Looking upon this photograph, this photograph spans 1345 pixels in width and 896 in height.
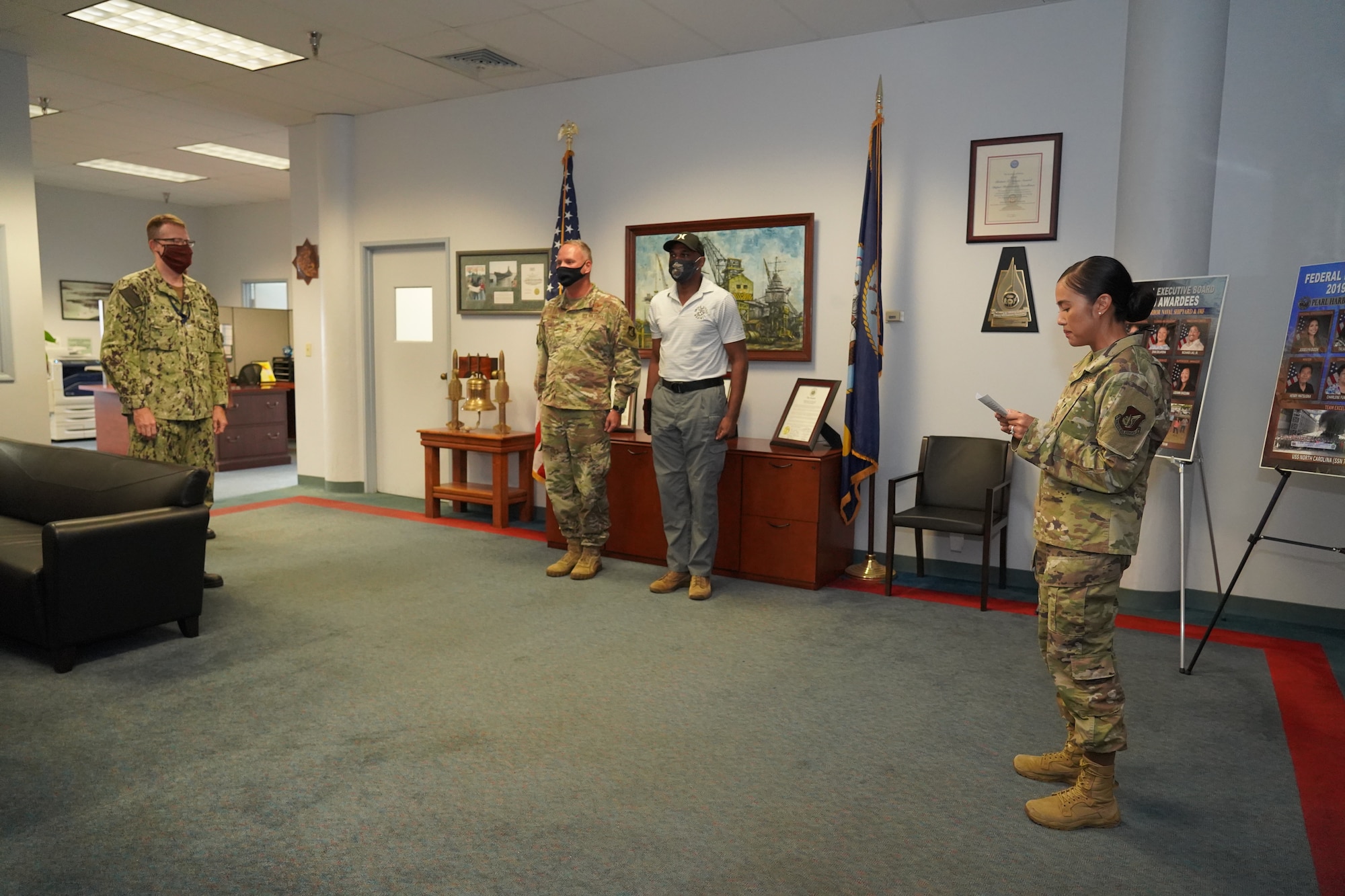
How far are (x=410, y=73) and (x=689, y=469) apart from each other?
354 centimetres

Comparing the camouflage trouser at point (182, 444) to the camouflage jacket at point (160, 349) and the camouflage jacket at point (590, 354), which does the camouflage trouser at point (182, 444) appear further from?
the camouflage jacket at point (590, 354)

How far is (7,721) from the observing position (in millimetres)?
2764

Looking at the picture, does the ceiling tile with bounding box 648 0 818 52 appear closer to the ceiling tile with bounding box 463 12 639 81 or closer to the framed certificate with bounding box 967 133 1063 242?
the ceiling tile with bounding box 463 12 639 81

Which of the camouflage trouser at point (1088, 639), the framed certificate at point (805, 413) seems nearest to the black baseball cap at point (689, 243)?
the framed certificate at point (805, 413)

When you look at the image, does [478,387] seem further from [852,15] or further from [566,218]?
[852,15]

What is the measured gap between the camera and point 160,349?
14.0 ft

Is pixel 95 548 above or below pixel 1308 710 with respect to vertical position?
above

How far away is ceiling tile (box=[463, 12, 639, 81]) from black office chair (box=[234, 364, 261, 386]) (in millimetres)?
5364

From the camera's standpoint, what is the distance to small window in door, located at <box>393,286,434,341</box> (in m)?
6.80

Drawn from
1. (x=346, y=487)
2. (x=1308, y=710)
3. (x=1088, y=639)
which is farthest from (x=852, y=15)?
(x=346, y=487)

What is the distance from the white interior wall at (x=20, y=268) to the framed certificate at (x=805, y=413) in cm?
498

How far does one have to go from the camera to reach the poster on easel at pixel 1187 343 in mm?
3541

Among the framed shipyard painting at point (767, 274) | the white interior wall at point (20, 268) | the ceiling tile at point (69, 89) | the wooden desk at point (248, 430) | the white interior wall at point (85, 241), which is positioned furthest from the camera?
the white interior wall at point (85, 241)

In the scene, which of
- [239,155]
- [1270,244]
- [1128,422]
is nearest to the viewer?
Result: [1128,422]
